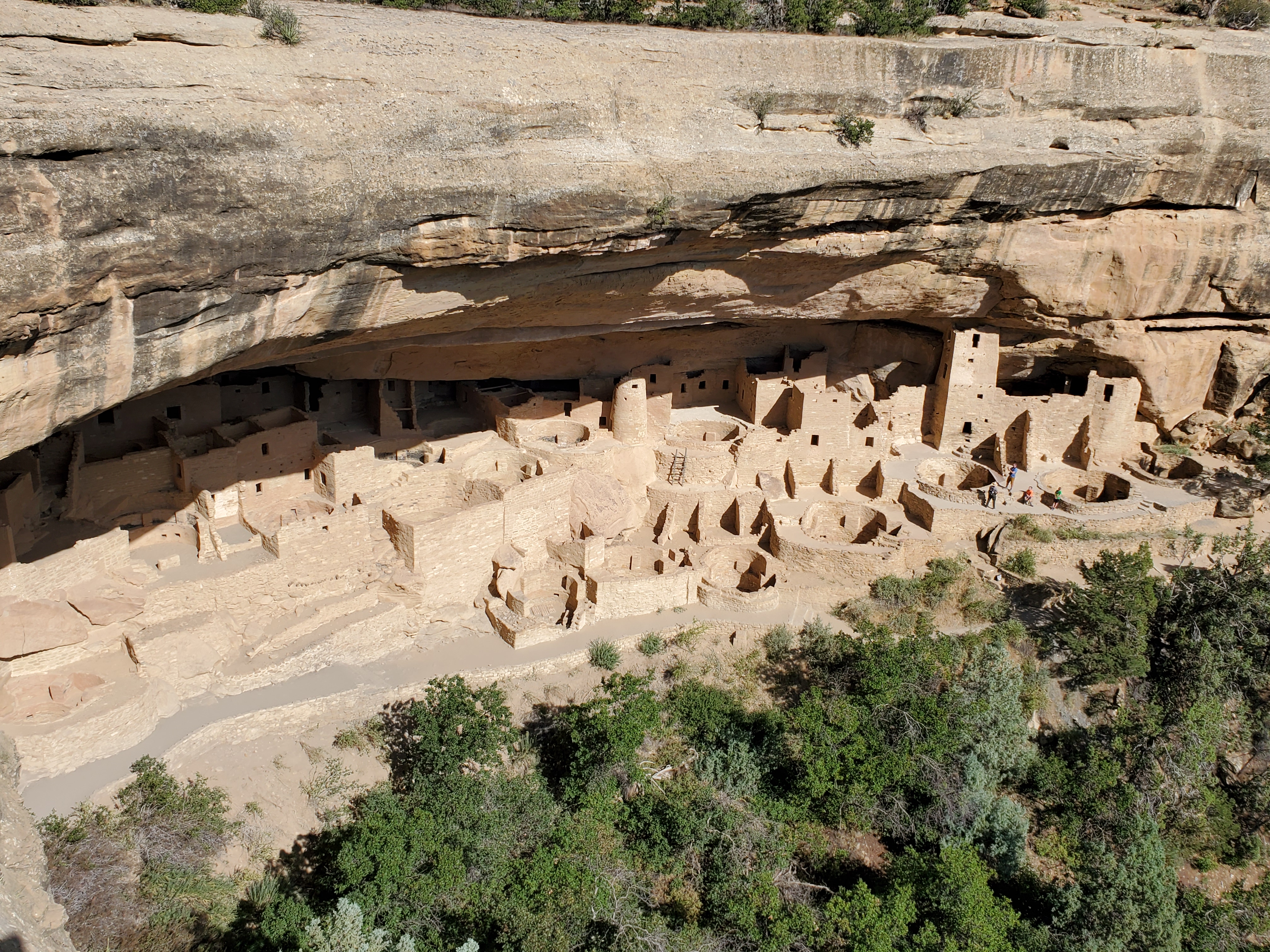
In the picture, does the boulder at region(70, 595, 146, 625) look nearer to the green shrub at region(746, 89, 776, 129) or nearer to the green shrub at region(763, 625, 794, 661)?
the green shrub at region(763, 625, 794, 661)

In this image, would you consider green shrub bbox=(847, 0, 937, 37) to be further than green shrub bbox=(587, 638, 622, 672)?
No

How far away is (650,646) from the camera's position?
15.6m

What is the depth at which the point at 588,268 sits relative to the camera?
531 inches

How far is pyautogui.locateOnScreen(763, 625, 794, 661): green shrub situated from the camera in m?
15.9

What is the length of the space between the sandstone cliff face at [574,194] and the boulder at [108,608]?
150 inches

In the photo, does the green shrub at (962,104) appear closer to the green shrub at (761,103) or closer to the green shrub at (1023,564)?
the green shrub at (761,103)

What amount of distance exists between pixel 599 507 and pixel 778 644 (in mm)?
3951

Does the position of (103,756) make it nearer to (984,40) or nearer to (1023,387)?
(984,40)

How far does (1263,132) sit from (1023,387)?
6868 mm

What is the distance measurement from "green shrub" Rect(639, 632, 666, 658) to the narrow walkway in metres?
0.24

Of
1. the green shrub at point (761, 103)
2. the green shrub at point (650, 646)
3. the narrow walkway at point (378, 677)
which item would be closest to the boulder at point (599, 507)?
the narrow walkway at point (378, 677)

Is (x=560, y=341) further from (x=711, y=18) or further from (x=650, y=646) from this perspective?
(x=711, y=18)

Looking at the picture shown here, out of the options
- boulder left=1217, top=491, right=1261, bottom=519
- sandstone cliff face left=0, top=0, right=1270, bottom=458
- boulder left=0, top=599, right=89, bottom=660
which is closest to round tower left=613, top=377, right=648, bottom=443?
sandstone cliff face left=0, top=0, right=1270, bottom=458

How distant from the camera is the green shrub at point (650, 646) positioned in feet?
51.1
